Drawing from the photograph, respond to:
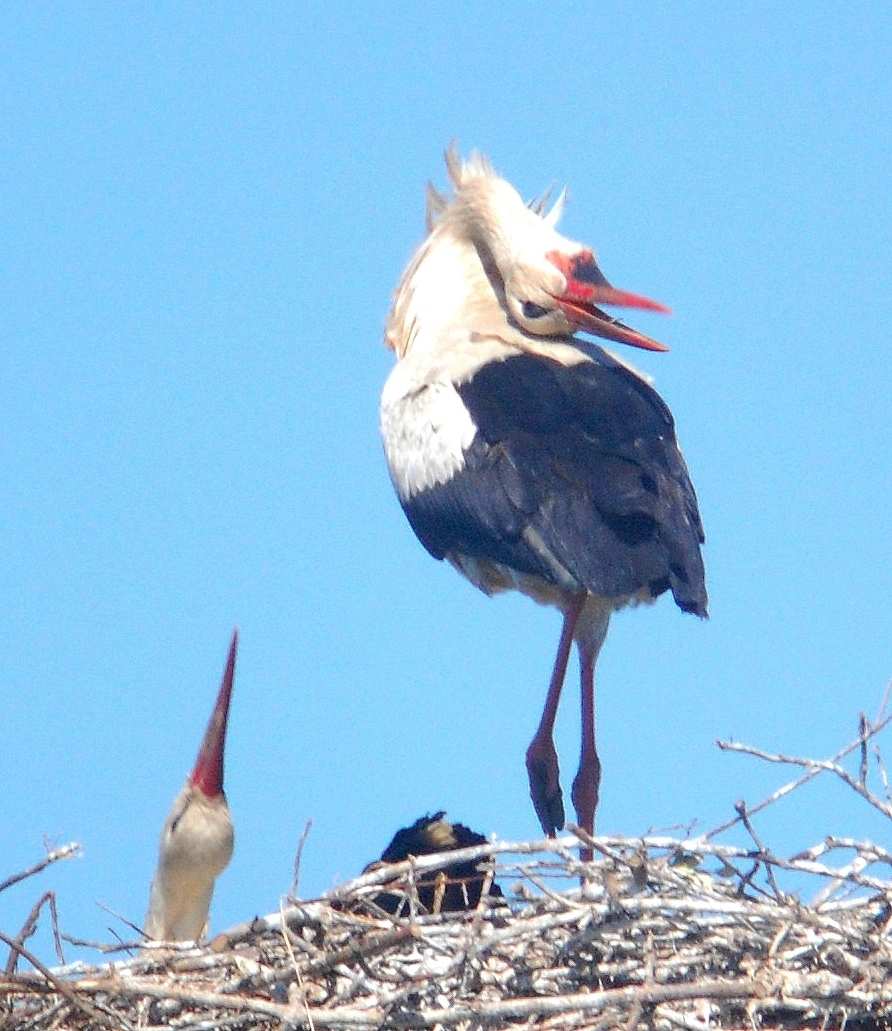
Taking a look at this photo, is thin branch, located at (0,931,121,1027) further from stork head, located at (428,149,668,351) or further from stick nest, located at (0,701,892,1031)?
stork head, located at (428,149,668,351)

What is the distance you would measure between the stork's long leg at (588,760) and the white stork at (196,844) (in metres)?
1.41

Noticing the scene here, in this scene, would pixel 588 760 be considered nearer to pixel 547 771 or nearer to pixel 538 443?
pixel 547 771

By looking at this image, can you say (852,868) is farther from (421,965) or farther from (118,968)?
(118,968)

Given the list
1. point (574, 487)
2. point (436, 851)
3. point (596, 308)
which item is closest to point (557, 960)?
point (436, 851)

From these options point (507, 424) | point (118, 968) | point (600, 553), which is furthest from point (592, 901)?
point (507, 424)

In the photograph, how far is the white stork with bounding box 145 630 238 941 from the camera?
7559 millimetres

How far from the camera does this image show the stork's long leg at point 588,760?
857 centimetres

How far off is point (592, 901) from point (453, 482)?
250cm

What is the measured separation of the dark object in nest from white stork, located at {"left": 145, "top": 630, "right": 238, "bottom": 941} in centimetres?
58

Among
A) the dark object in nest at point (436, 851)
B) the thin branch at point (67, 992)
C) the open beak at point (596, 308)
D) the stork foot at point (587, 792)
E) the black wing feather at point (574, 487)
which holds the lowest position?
the thin branch at point (67, 992)

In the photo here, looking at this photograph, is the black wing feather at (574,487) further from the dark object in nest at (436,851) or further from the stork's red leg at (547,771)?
the dark object in nest at (436,851)

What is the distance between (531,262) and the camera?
30.3ft

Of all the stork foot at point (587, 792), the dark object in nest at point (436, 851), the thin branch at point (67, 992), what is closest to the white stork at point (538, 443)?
the stork foot at point (587, 792)

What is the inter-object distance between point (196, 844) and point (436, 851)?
2.62 ft
